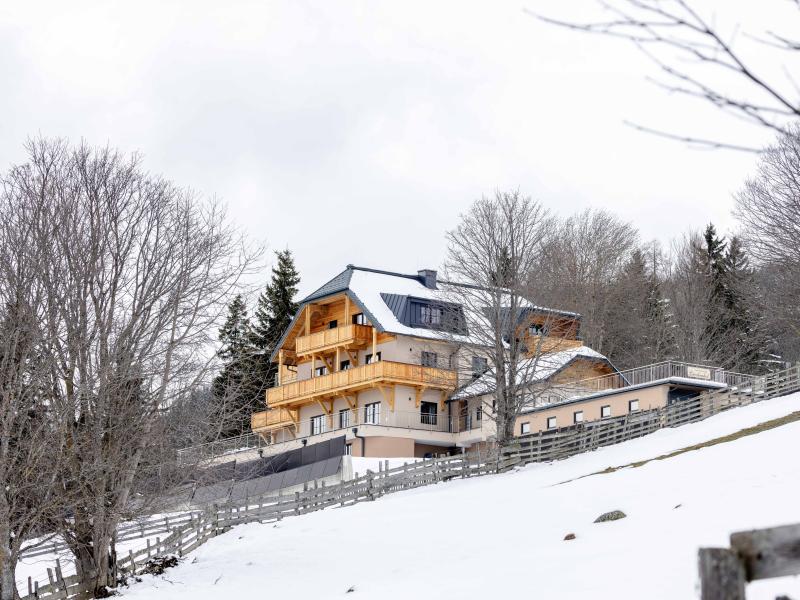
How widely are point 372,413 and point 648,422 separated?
17897 millimetres

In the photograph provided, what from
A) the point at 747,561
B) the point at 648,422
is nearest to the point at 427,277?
the point at 648,422

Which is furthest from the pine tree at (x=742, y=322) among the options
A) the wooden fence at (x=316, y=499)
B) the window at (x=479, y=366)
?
the wooden fence at (x=316, y=499)

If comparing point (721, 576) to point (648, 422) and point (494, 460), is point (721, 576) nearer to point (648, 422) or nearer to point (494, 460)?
point (494, 460)

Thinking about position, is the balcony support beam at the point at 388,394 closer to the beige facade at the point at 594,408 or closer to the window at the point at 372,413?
the window at the point at 372,413

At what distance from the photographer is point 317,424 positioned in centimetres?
6041

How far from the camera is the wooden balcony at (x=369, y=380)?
182 ft

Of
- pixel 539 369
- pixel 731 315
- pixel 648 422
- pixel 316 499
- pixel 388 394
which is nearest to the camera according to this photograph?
pixel 316 499

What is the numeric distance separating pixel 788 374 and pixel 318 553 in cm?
2389

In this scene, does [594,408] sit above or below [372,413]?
below

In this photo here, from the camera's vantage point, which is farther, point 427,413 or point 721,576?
point 427,413

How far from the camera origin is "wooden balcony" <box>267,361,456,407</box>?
182 feet

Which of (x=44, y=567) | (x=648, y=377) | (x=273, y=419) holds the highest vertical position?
(x=648, y=377)

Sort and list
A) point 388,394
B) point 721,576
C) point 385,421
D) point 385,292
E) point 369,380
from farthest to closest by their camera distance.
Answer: point 385,292 → point 388,394 → point 385,421 → point 369,380 → point 721,576

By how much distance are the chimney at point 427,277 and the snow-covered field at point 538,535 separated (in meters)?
25.1
